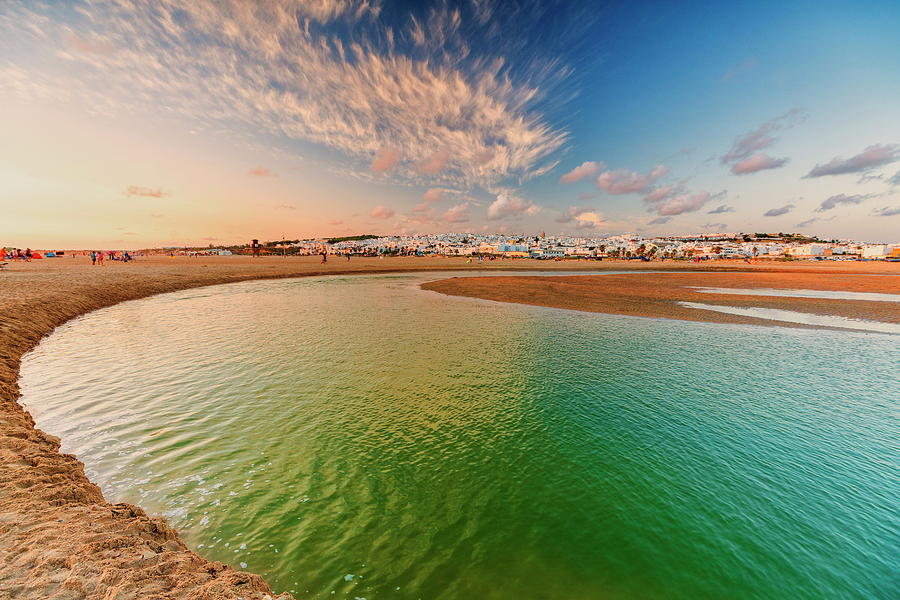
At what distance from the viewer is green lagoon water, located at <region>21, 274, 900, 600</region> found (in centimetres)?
641

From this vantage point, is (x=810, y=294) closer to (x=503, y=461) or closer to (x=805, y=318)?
(x=805, y=318)

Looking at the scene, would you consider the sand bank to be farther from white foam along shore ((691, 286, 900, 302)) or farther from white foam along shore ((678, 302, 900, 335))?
white foam along shore ((678, 302, 900, 335))

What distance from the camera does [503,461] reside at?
972 centimetres

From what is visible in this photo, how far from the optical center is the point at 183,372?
Result: 621 inches

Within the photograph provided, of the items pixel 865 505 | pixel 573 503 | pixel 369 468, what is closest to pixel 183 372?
pixel 369 468

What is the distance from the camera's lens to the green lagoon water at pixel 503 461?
641cm

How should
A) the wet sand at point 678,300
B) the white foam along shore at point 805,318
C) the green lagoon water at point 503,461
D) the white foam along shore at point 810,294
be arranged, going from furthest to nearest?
the white foam along shore at point 810,294 → the wet sand at point 678,300 → the white foam along shore at point 805,318 → the green lagoon water at point 503,461

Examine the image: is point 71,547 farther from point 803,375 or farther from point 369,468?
point 803,375

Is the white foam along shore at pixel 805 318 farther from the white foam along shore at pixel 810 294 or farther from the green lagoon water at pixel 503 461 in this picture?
the white foam along shore at pixel 810 294

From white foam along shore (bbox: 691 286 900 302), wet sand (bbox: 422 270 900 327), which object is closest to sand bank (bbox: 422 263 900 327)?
wet sand (bbox: 422 270 900 327)

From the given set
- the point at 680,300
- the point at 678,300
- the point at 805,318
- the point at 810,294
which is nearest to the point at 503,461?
the point at 805,318

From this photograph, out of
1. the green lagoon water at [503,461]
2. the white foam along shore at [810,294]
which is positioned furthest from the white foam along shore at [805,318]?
the white foam along shore at [810,294]

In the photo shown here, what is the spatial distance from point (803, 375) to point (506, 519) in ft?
57.8

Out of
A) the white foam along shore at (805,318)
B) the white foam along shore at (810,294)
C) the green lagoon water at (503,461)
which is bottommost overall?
the green lagoon water at (503,461)
